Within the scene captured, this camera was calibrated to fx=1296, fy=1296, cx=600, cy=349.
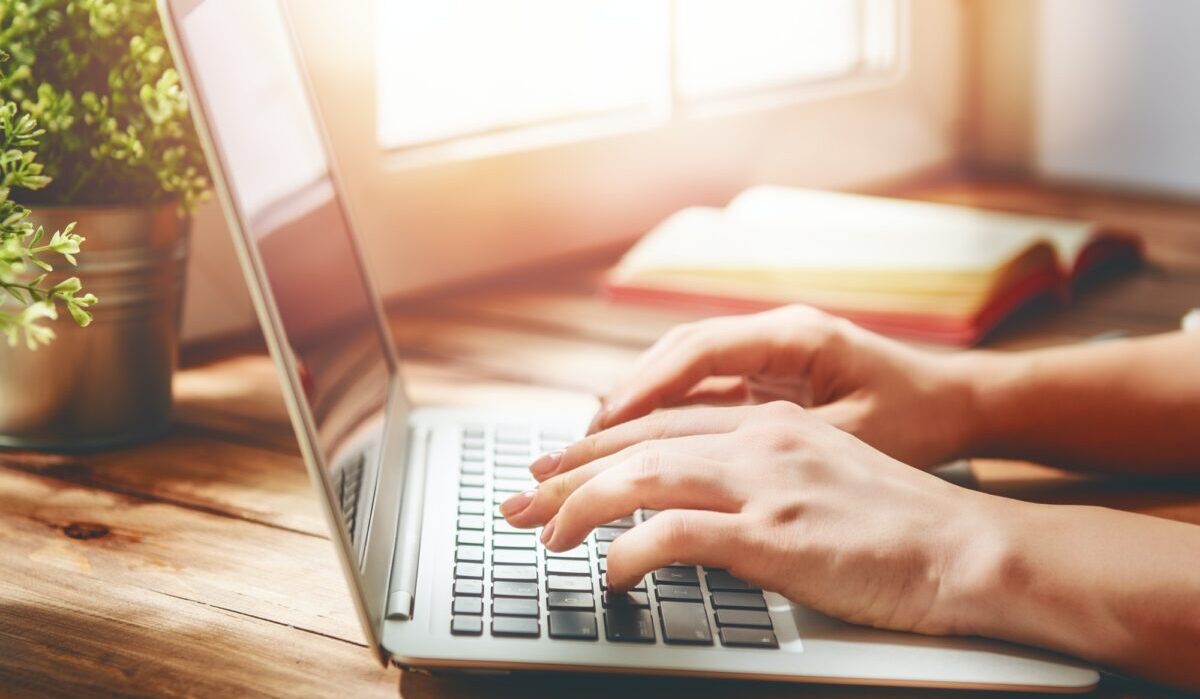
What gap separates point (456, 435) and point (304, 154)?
19 cm

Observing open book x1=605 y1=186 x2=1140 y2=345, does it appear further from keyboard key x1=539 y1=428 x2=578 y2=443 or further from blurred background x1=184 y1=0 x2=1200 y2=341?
keyboard key x1=539 y1=428 x2=578 y2=443

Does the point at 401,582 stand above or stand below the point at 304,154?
below

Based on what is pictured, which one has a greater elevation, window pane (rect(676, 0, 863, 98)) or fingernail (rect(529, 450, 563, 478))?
fingernail (rect(529, 450, 563, 478))

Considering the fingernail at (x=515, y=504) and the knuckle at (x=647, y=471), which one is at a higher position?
the knuckle at (x=647, y=471)

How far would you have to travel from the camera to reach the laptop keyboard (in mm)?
533

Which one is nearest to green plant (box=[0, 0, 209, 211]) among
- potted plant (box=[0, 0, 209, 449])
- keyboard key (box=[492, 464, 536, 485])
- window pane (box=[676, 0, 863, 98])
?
potted plant (box=[0, 0, 209, 449])

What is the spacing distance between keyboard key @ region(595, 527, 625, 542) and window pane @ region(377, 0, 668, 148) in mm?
655

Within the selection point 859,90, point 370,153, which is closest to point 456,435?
point 370,153

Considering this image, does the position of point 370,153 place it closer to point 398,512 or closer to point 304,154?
point 304,154

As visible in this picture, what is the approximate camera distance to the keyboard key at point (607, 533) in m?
0.63

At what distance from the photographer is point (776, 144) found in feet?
5.22

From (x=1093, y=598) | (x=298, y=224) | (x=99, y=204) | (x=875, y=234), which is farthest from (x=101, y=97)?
(x=875, y=234)

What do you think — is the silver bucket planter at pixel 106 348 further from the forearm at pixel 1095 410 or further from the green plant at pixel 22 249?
the forearm at pixel 1095 410

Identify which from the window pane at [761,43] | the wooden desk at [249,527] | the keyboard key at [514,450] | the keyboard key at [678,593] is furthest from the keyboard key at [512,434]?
the window pane at [761,43]
